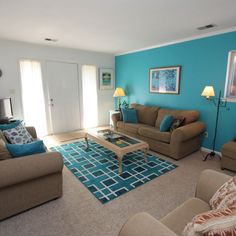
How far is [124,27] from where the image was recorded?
2.91 metres

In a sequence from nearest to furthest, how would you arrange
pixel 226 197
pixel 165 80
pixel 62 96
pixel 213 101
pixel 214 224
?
pixel 214 224
pixel 226 197
pixel 213 101
pixel 165 80
pixel 62 96

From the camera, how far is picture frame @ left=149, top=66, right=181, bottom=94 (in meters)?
4.00

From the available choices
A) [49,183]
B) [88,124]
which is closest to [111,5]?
[49,183]

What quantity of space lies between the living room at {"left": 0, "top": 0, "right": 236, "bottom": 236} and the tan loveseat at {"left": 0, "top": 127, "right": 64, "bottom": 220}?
0.01 m

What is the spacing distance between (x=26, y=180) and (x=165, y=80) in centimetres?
370

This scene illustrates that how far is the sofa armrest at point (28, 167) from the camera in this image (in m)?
1.65

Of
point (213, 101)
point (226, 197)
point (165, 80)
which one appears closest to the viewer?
point (226, 197)

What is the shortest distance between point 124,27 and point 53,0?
1.31 metres

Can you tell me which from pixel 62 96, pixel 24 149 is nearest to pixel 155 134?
pixel 24 149

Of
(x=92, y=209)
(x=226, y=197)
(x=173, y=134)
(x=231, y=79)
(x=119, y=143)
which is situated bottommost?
(x=92, y=209)

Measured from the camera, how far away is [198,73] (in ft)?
11.7

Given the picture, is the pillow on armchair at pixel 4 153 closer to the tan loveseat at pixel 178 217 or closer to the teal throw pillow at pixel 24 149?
the teal throw pillow at pixel 24 149

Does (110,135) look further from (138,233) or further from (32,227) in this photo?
(138,233)

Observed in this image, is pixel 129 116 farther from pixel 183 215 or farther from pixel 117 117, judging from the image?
pixel 183 215
